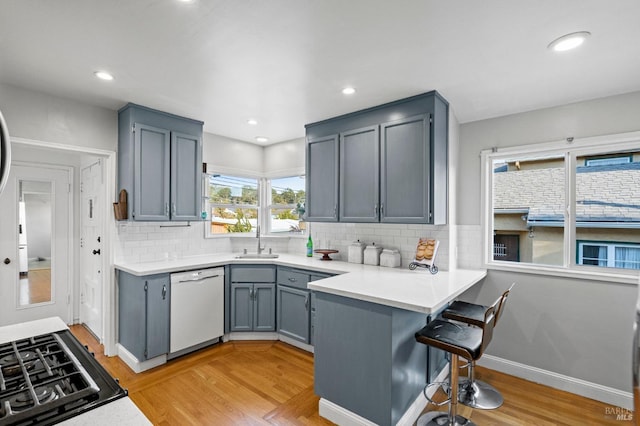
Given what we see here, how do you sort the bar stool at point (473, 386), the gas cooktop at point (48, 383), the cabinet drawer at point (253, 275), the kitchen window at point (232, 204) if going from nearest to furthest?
the gas cooktop at point (48, 383), the bar stool at point (473, 386), the cabinet drawer at point (253, 275), the kitchen window at point (232, 204)

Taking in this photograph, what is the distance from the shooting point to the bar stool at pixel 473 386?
95.0 inches

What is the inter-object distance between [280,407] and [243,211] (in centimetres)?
268

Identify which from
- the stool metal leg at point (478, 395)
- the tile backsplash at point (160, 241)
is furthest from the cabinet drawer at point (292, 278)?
the stool metal leg at point (478, 395)

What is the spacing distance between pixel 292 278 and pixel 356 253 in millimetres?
749

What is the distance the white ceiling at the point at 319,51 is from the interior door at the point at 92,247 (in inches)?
40.8

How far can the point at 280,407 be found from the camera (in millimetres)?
2410

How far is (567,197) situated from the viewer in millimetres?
2812

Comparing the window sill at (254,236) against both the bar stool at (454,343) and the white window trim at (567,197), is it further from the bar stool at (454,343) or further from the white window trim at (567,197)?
the bar stool at (454,343)

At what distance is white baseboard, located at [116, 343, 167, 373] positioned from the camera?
115 inches

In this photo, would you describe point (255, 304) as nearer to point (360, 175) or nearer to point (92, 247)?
point (360, 175)

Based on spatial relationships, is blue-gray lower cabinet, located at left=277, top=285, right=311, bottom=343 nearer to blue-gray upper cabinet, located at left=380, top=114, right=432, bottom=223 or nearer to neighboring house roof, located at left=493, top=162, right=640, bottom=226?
blue-gray upper cabinet, located at left=380, top=114, right=432, bottom=223

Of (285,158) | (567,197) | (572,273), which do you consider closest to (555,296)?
(572,273)

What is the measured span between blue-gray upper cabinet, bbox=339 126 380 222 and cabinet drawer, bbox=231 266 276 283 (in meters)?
1.03

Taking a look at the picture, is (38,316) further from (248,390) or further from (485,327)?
(485,327)
